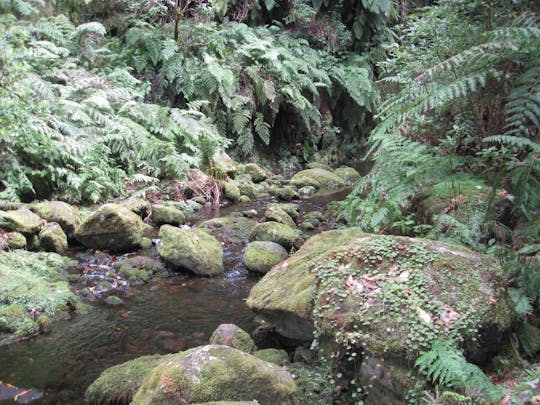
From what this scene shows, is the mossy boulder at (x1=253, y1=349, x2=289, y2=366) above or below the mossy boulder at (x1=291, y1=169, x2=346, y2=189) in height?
below

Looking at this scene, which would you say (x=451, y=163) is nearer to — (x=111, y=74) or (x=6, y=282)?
(x=6, y=282)

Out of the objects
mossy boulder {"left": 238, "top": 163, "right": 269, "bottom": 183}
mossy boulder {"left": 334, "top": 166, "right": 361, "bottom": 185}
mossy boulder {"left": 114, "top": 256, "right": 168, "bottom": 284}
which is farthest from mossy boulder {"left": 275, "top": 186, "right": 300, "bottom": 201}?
mossy boulder {"left": 114, "top": 256, "right": 168, "bottom": 284}

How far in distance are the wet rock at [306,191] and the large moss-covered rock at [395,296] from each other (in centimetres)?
624

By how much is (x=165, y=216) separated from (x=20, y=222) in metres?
2.09

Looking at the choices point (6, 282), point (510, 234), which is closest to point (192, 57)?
point (6, 282)

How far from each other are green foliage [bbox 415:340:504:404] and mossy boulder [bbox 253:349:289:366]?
116 centimetres

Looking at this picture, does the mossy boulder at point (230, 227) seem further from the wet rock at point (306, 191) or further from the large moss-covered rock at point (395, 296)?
the large moss-covered rock at point (395, 296)

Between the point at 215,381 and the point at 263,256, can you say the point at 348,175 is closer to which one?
the point at 263,256

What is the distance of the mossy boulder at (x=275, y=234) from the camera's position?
243 inches

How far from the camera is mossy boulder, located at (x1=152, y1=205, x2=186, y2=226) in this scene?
7.01 m

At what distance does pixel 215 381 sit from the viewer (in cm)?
254

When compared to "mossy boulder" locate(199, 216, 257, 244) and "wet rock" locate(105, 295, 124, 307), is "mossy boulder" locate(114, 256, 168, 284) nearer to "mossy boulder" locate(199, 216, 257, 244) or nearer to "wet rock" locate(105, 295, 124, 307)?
"wet rock" locate(105, 295, 124, 307)

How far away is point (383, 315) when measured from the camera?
2.60 m

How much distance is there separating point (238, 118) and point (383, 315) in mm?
8409
